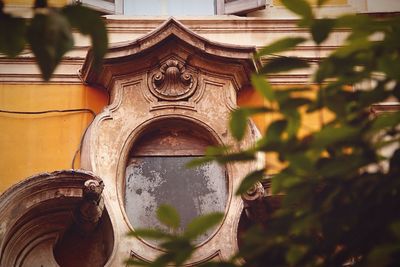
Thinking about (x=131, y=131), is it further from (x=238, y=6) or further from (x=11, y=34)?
(x=11, y=34)

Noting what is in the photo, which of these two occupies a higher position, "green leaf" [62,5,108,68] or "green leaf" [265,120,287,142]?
"green leaf" [62,5,108,68]

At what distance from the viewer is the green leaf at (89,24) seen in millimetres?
4516

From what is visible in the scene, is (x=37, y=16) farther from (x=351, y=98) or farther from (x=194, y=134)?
(x=194, y=134)

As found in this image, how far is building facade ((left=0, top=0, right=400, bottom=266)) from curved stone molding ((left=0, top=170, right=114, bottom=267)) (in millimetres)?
13

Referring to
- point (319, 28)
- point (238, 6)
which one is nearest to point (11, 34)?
point (319, 28)

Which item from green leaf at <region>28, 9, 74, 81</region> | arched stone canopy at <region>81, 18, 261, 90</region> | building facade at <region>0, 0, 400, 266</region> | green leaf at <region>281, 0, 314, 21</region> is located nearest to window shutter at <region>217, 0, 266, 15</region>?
building facade at <region>0, 0, 400, 266</region>

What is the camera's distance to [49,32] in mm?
4426

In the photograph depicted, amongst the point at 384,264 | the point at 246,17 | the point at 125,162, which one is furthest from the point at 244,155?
the point at 246,17

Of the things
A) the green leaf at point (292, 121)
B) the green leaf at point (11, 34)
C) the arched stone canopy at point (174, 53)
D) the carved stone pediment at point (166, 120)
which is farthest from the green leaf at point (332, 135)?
the arched stone canopy at point (174, 53)

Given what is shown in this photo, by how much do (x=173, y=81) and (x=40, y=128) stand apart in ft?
4.19

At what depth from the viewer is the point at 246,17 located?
1069 centimetres

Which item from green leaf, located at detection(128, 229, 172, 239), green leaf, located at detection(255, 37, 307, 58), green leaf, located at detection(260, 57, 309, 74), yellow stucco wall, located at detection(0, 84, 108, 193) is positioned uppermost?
yellow stucco wall, located at detection(0, 84, 108, 193)

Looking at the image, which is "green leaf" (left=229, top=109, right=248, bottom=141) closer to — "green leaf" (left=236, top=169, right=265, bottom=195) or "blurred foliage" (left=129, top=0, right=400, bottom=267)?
"blurred foliage" (left=129, top=0, right=400, bottom=267)

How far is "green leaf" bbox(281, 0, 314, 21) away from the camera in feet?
16.5
